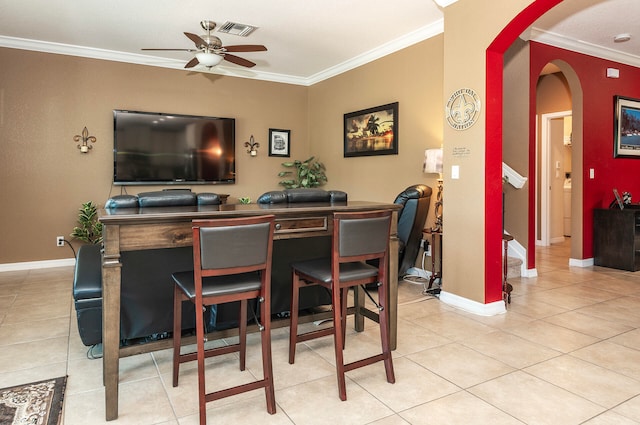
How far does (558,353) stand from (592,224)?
3602 millimetres

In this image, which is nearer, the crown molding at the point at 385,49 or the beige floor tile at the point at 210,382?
the beige floor tile at the point at 210,382

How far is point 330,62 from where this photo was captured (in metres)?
6.02

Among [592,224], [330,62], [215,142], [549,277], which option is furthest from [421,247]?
[215,142]

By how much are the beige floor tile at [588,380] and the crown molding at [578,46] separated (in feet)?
12.0

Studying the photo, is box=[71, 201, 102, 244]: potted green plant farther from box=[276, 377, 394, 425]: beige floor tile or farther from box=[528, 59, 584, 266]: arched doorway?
box=[528, 59, 584, 266]: arched doorway

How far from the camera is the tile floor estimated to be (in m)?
2.00

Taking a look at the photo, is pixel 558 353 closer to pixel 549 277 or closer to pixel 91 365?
pixel 549 277

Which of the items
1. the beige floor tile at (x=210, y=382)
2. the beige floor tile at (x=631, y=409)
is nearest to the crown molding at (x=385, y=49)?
the beige floor tile at (x=631, y=409)

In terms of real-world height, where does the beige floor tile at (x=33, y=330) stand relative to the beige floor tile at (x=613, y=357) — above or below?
above

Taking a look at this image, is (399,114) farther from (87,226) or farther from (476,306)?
(87,226)

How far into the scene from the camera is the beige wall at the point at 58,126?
16.8ft

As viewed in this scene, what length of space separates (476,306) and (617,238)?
3.03 meters

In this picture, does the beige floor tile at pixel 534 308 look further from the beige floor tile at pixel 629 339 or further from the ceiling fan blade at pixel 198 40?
the ceiling fan blade at pixel 198 40

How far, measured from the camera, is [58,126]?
210 inches
